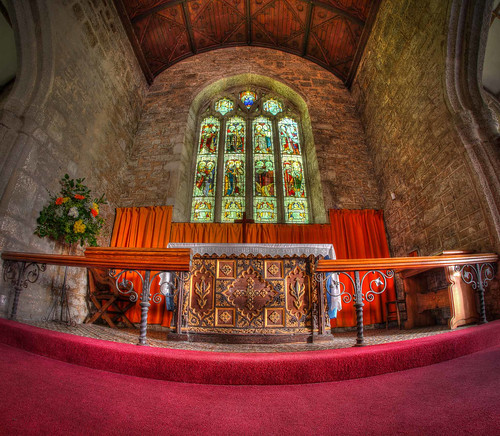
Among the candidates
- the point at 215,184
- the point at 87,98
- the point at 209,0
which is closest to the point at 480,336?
the point at 215,184

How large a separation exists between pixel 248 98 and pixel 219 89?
956 millimetres

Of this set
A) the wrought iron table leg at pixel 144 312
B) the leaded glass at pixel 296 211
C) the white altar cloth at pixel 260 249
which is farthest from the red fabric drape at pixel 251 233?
the wrought iron table leg at pixel 144 312

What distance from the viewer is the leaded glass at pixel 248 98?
930 cm

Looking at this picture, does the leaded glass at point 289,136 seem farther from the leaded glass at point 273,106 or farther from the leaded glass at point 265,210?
the leaded glass at point 265,210

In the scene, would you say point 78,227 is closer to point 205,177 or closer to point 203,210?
point 203,210

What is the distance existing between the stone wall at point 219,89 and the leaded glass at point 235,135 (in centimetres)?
104

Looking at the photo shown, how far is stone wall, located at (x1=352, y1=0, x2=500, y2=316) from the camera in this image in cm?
453

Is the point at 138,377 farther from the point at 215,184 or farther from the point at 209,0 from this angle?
the point at 209,0

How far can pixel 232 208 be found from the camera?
7652 millimetres

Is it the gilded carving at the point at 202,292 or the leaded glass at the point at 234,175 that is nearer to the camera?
the gilded carving at the point at 202,292

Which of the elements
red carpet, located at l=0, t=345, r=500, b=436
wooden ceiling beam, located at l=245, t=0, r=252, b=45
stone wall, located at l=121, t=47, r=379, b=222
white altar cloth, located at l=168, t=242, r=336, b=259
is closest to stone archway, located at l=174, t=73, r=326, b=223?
stone wall, located at l=121, t=47, r=379, b=222

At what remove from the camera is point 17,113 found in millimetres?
4191

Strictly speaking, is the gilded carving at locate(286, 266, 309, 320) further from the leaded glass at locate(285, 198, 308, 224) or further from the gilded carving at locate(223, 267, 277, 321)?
the leaded glass at locate(285, 198, 308, 224)

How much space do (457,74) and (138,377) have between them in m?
6.14
